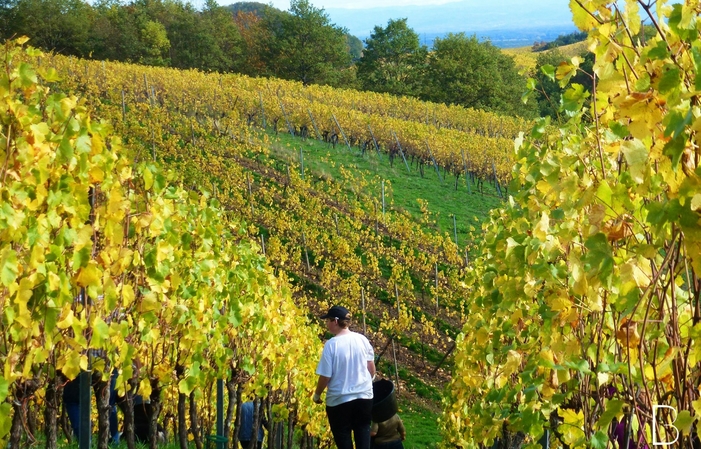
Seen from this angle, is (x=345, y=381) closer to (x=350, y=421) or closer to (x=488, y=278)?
(x=350, y=421)

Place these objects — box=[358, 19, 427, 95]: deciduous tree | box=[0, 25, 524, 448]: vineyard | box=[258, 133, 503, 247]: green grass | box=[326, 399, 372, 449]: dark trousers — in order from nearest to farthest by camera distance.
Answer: box=[0, 25, 524, 448]: vineyard < box=[326, 399, 372, 449]: dark trousers < box=[258, 133, 503, 247]: green grass < box=[358, 19, 427, 95]: deciduous tree

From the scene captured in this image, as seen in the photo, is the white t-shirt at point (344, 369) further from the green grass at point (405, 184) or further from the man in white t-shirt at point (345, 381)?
the green grass at point (405, 184)

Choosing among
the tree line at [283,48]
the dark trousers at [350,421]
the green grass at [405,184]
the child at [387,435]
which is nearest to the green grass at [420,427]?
the child at [387,435]

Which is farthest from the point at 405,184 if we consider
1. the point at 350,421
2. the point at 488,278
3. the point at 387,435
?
the point at 488,278

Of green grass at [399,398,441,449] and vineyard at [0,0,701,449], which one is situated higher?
vineyard at [0,0,701,449]

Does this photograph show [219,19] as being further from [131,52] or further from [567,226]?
[567,226]

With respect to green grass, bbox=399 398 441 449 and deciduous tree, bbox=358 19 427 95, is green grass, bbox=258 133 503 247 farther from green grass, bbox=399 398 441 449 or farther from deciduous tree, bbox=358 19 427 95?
deciduous tree, bbox=358 19 427 95

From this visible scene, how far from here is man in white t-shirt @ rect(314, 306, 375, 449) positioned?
5.73 metres

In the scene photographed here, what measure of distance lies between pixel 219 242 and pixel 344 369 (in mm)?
1438

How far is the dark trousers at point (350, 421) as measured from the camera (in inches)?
229

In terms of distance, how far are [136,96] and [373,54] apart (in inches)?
1082

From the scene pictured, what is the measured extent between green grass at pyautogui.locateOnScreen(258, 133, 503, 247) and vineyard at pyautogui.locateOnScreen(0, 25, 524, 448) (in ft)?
0.62

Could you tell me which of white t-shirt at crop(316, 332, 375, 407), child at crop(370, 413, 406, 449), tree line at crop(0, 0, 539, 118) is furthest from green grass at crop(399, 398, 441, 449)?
tree line at crop(0, 0, 539, 118)

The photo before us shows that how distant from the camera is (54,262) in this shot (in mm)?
3326
